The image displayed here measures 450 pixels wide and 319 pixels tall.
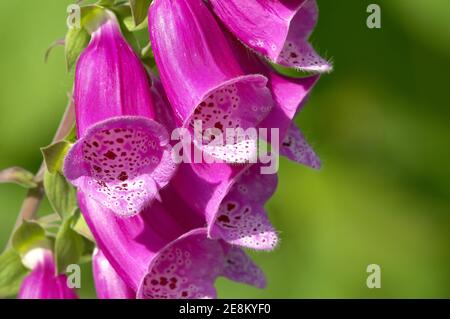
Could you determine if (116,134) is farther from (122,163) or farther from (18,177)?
(18,177)

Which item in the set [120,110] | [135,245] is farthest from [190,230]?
[120,110]

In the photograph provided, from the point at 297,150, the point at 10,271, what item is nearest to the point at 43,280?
the point at 10,271

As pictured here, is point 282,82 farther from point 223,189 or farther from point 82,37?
point 82,37

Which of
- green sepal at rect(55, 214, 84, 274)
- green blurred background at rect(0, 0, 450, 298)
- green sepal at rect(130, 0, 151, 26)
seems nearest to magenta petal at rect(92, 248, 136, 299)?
green sepal at rect(55, 214, 84, 274)

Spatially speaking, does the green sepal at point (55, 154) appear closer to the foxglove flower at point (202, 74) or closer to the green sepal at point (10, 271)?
the foxglove flower at point (202, 74)

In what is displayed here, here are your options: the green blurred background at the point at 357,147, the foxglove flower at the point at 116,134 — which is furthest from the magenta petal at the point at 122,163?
the green blurred background at the point at 357,147
